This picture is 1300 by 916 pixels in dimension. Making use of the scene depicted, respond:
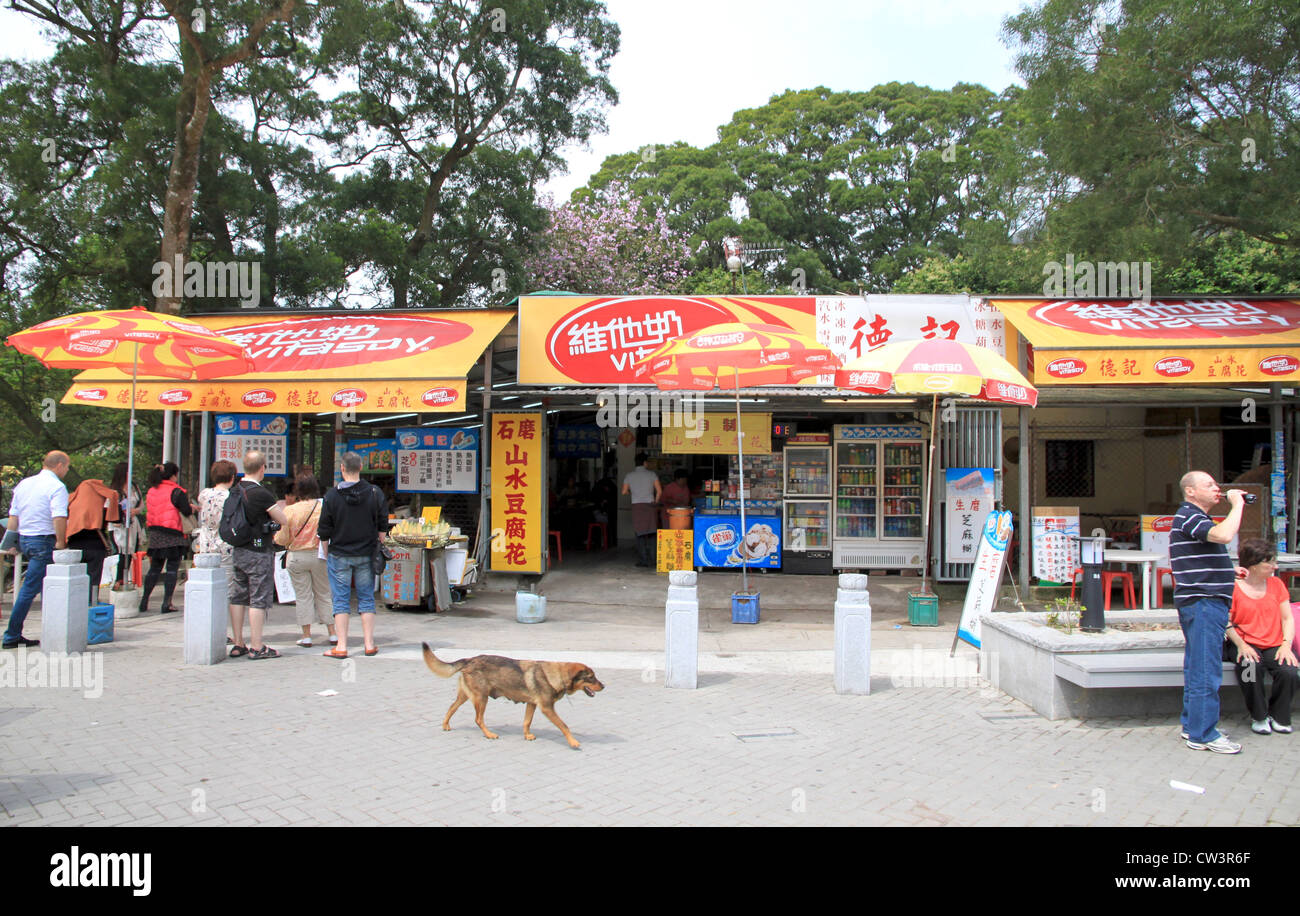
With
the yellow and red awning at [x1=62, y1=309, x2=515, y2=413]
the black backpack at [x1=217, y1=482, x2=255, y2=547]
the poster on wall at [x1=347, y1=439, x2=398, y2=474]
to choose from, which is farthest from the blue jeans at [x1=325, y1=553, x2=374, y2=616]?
the poster on wall at [x1=347, y1=439, x2=398, y2=474]

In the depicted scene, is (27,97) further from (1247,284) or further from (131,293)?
(1247,284)

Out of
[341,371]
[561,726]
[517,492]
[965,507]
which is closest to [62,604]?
[341,371]

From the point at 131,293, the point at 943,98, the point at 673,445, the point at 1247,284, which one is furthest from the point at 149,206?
the point at 943,98

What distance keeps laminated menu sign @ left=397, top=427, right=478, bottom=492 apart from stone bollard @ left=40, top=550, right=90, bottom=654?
514 cm

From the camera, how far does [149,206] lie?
1662 cm

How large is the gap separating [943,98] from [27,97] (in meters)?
32.0

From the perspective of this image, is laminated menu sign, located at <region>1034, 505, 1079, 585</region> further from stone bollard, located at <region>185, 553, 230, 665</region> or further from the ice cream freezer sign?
the ice cream freezer sign

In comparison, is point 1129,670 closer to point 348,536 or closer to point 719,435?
point 348,536

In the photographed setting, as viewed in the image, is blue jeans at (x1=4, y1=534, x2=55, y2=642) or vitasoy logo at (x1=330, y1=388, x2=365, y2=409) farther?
vitasoy logo at (x1=330, y1=388, x2=365, y2=409)

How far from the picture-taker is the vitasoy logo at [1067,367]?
10.8 meters

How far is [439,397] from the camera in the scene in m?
10.7

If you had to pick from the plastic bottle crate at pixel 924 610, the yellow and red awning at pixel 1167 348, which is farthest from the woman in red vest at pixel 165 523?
the yellow and red awning at pixel 1167 348

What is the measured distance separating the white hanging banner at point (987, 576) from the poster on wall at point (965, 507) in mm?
3546

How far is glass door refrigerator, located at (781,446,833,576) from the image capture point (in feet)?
42.5
